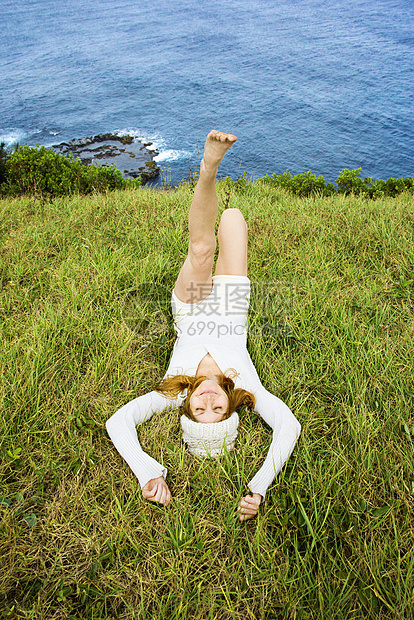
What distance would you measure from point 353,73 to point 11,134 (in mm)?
27945

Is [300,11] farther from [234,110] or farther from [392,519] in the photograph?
[392,519]

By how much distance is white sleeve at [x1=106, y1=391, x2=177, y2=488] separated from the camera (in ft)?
7.22

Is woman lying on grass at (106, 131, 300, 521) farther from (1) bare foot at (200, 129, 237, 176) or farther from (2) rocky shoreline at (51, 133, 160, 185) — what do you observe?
(2) rocky shoreline at (51, 133, 160, 185)

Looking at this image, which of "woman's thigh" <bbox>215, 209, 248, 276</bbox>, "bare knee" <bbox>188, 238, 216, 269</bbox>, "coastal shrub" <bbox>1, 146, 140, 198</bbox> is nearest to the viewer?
"bare knee" <bbox>188, 238, 216, 269</bbox>

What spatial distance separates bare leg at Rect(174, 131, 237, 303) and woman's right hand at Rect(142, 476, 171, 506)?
1.42 meters

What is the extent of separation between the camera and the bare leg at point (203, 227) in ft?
7.60

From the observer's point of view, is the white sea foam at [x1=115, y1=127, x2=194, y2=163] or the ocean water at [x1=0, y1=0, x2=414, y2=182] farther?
the ocean water at [x1=0, y1=0, x2=414, y2=182]

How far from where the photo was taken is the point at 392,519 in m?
1.93

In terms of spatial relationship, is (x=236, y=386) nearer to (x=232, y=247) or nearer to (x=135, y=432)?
(x=135, y=432)

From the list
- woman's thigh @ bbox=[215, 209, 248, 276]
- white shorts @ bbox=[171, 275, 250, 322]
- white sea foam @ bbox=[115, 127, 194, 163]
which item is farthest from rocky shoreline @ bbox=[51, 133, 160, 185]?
white shorts @ bbox=[171, 275, 250, 322]

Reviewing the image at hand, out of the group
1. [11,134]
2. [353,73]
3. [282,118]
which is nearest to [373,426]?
[282,118]

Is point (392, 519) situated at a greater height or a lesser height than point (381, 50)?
lesser

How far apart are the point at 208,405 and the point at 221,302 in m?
0.98

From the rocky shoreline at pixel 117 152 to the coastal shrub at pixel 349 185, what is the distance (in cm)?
1226
